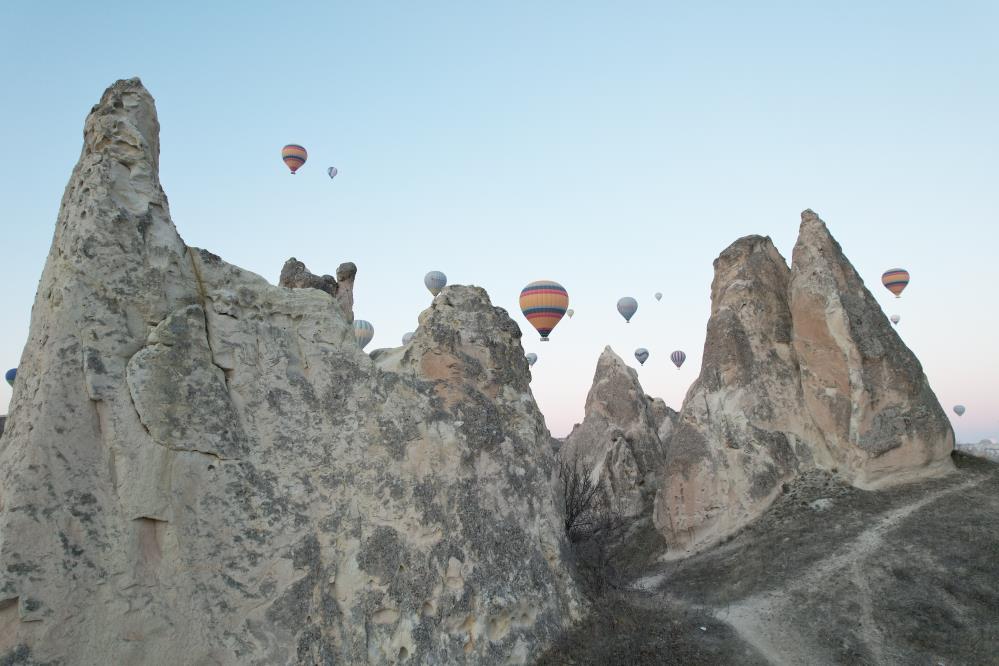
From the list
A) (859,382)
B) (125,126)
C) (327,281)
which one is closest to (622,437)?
(859,382)

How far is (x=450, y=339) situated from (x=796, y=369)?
28.6ft

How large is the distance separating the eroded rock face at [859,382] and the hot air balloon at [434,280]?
10941 mm

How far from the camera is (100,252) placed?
7105mm

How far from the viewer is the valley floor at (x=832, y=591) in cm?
873

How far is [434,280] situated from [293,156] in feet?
21.6

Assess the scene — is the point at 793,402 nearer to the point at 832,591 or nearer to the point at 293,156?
the point at 832,591

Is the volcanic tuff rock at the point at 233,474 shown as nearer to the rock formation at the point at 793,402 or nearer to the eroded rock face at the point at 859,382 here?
the rock formation at the point at 793,402

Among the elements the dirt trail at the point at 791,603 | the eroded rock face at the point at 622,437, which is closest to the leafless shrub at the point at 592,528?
the eroded rock face at the point at 622,437

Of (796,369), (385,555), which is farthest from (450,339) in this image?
(796,369)

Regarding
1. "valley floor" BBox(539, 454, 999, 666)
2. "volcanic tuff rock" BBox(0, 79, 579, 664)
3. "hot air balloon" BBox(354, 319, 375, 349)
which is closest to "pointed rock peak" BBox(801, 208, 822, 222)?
"valley floor" BBox(539, 454, 999, 666)

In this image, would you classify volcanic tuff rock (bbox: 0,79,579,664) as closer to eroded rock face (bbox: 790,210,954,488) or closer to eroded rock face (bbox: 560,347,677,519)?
eroded rock face (bbox: 790,210,954,488)

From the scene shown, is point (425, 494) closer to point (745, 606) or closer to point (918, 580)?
point (745, 606)

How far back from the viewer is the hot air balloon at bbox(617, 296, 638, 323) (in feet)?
97.8

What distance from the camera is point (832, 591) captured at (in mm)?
10188
